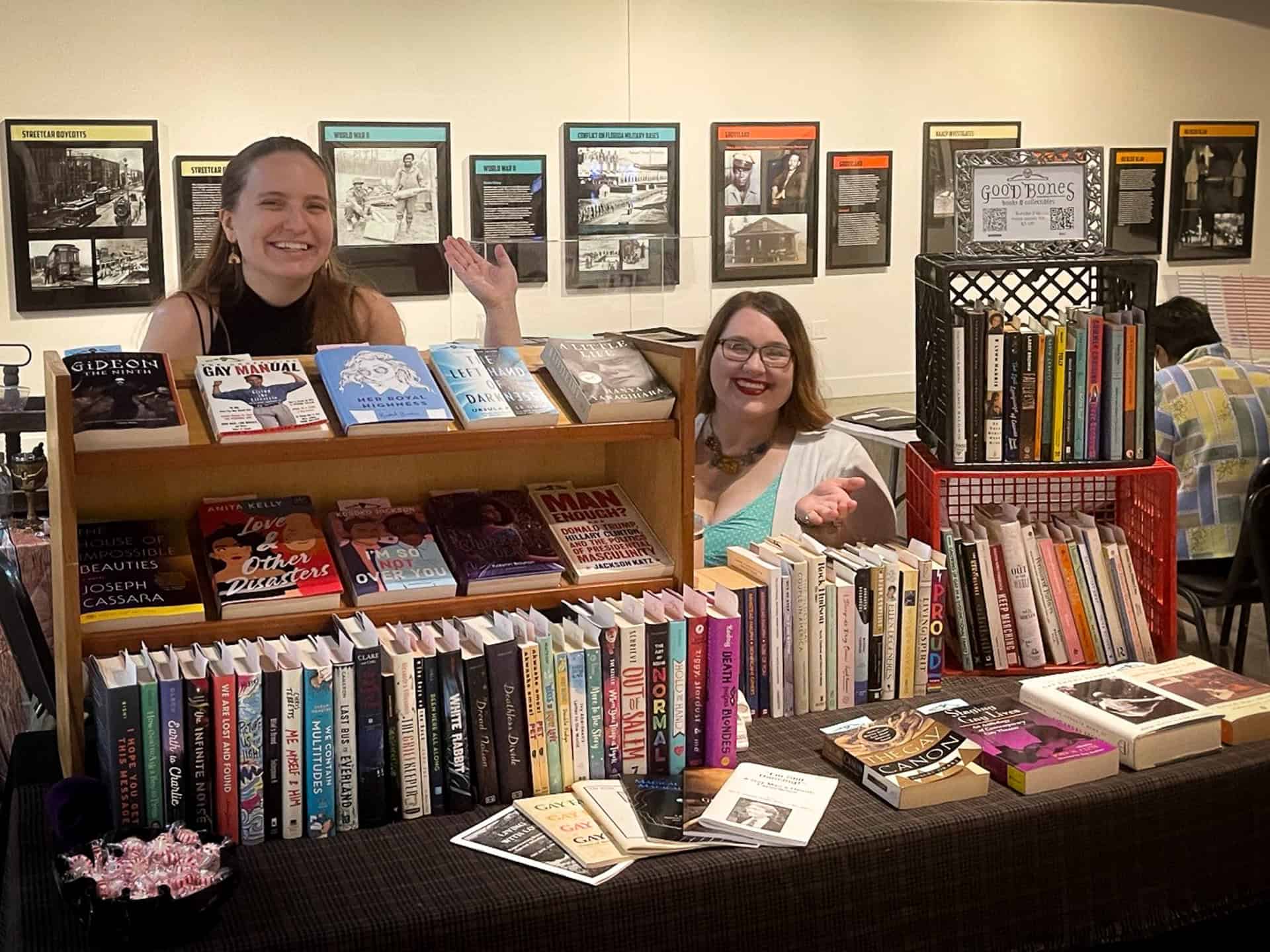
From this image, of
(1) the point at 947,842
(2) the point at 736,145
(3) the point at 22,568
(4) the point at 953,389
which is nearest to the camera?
(1) the point at 947,842

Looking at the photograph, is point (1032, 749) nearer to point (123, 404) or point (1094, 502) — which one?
point (1094, 502)

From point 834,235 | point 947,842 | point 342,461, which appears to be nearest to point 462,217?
point 834,235

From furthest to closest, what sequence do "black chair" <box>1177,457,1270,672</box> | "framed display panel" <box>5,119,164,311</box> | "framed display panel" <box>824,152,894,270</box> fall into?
"framed display panel" <box>824,152,894,270</box>, "framed display panel" <box>5,119,164,311</box>, "black chair" <box>1177,457,1270,672</box>

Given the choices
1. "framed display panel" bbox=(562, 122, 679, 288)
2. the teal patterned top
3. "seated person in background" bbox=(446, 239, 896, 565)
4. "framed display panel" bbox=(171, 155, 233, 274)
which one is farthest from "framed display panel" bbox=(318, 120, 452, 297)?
the teal patterned top

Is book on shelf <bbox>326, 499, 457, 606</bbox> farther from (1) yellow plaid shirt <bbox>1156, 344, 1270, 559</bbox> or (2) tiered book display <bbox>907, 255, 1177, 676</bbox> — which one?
(1) yellow plaid shirt <bbox>1156, 344, 1270, 559</bbox>

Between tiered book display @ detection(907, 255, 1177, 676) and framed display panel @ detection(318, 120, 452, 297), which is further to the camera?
framed display panel @ detection(318, 120, 452, 297)

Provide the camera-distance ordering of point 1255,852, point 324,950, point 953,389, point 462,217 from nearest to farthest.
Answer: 1. point 324,950
2. point 1255,852
3. point 953,389
4. point 462,217

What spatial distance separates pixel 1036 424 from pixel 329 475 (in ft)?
4.38

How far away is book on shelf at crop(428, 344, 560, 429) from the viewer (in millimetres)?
2129

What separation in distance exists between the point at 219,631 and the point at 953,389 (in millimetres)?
1401

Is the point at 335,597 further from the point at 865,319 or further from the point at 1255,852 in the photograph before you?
the point at 865,319

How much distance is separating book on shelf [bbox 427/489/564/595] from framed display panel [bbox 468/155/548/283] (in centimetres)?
276

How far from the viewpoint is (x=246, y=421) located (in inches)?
79.0

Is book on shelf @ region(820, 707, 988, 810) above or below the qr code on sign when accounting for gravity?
below
